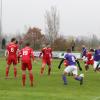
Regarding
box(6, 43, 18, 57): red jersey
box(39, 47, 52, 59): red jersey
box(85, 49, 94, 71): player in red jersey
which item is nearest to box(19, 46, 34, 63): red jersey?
box(6, 43, 18, 57): red jersey

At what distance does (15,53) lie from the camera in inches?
961

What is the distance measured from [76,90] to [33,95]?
121 inches

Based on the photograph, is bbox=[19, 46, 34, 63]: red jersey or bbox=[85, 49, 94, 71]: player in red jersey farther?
bbox=[85, 49, 94, 71]: player in red jersey

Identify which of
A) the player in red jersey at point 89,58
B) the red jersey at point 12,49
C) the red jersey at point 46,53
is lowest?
the player in red jersey at point 89,58

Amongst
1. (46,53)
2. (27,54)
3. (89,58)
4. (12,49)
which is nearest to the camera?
(27,54)

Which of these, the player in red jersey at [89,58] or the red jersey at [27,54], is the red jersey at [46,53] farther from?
the player in red jersey at [89,58]

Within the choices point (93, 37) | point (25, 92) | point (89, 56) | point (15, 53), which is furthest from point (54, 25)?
point (25, 92)

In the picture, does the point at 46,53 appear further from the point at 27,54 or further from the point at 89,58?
the point at 89,58

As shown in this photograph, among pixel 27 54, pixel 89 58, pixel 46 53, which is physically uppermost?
pixel 27 54

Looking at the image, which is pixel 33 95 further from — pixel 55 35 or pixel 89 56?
pixel 55 35

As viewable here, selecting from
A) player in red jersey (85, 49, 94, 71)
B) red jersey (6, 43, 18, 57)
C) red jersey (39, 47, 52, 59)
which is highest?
red jersey (6, 43, 18, 57)

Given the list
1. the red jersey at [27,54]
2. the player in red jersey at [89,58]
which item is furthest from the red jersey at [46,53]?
the player in red jersey at [89,58]

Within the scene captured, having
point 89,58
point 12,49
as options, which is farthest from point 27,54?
point 89,58

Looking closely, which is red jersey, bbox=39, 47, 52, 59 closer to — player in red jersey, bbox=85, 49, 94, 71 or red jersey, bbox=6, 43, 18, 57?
red jersey, bbox=6, 43, 18, 57
